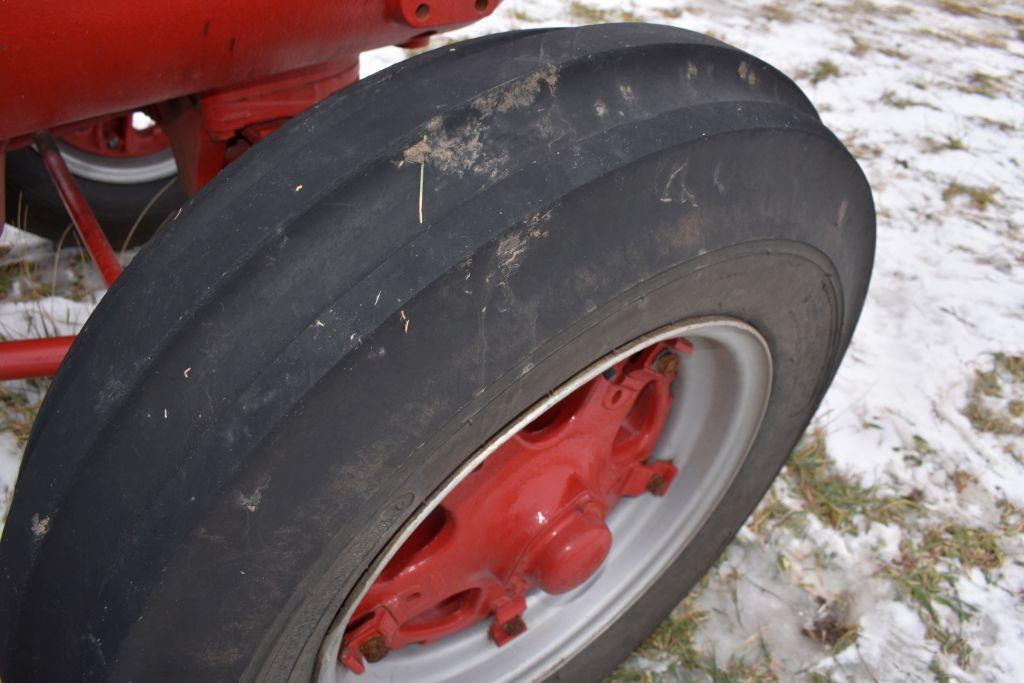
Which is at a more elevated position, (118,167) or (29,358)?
(118,167)

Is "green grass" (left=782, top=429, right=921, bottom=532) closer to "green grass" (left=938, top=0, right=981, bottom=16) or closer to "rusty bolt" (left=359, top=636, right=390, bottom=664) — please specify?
"rusty bolt" (left=359, top=636, right=390, bottom=664)

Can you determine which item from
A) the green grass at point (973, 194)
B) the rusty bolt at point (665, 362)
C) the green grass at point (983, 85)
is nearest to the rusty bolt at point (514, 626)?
the rusty bolt at point (665, 362)

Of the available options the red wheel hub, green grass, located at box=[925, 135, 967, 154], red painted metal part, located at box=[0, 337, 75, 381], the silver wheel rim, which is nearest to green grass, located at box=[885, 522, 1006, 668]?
red painted metal part, located at box=[0, 337, 75, 381]

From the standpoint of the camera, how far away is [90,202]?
2.19 m

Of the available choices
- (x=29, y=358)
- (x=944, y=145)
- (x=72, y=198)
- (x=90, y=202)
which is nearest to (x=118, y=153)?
(x=90, y=202)

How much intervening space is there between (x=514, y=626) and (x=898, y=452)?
1.24 meters

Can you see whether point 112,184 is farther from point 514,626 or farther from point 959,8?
point 959,8

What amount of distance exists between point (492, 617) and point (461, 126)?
850 millimetres

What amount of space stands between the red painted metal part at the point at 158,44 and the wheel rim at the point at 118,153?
120 centimetres

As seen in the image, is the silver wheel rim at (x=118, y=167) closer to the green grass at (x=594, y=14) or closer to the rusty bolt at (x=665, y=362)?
the rusty bolt at (x=665, y=362)

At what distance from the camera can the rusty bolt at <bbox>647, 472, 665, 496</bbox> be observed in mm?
1431

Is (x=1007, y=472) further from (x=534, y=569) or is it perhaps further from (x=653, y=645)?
(x=534, y=569)

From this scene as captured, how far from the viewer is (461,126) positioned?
86 centimetres

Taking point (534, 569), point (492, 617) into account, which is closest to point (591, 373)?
point (534, 569)
